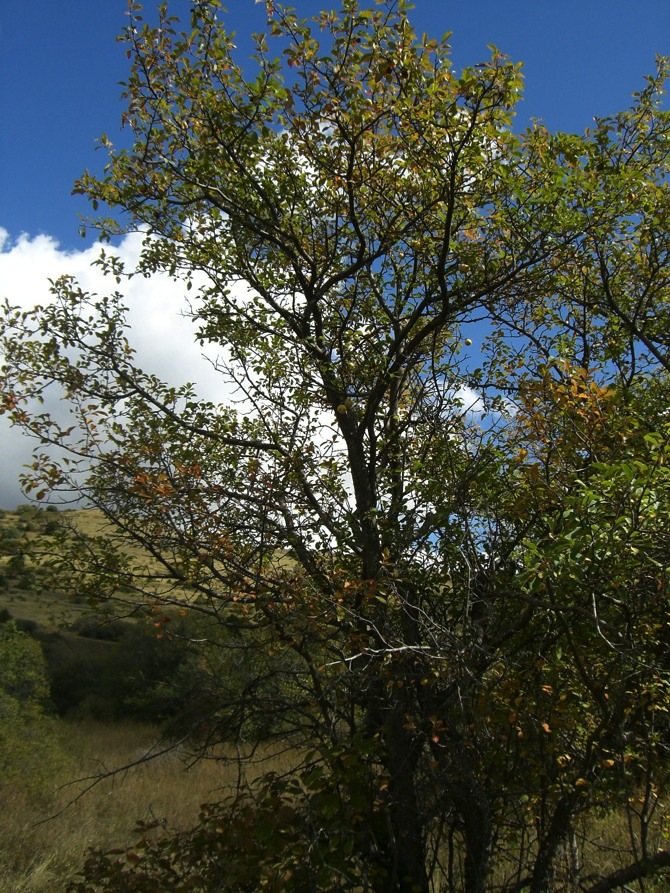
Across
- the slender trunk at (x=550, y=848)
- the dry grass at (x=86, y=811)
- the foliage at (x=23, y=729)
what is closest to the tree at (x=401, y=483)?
the slender trunk at (x=550, y=848)

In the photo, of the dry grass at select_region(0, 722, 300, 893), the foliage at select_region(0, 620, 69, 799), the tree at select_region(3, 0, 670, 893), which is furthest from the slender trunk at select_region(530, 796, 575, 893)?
the foliage at select_region(0, 620, 69, 799)

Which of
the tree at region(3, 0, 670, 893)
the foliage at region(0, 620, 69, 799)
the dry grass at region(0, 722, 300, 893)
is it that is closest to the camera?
the tree at region(3, 0, 670, 893)

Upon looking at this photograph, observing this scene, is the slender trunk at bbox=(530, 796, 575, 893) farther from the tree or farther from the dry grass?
the dry grass

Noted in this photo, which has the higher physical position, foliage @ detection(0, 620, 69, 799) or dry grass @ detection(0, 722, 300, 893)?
foliage @ detection(0, 620, 69, 799)

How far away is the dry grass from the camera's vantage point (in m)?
11.1

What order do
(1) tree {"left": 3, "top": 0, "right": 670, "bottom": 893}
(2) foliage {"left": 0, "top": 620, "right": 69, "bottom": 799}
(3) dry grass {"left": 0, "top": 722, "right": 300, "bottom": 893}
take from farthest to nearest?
(2) foliage {"left": 0, "top": 620, "right": 69, "bottom": 799}
(3) dry grass {"left": 0, "top": 722, "right": 300, "bottom": 893}
(1) tree {"left": 3, "top": 0, "right": 670, "bottom": 893}

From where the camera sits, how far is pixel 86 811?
50.6ft

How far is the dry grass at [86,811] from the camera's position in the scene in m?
11.1

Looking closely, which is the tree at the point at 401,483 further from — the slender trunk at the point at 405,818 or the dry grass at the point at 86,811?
the dry grass at the point at 86,811

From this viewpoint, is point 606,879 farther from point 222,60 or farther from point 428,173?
point 222,60

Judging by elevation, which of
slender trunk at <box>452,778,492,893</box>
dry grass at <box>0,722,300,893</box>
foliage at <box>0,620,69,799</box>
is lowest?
dry grass at <box>0,722,300,893</box>

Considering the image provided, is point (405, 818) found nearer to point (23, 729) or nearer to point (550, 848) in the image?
point (550, 848)

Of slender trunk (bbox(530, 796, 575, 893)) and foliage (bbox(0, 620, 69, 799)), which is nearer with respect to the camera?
slender trunk (bbox(530, 796, 575, 893))

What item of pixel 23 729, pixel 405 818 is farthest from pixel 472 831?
pixel 23 729
